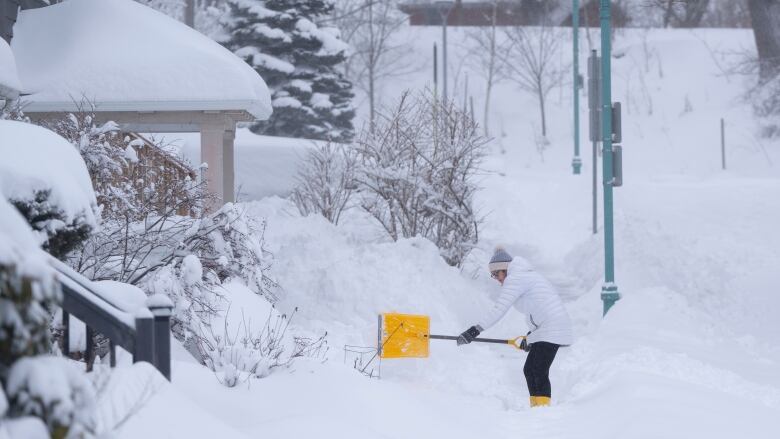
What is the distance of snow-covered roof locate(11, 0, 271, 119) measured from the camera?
1012 centimetres

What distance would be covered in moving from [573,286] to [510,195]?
34.3 feet

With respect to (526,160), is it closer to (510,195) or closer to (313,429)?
(510,195)

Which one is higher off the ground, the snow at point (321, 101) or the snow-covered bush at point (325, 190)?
the snow at point (321, 101)

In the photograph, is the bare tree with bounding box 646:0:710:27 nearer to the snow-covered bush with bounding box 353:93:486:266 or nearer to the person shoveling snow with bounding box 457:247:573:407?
the snow-covered bush with bounding box 353:93:486:266

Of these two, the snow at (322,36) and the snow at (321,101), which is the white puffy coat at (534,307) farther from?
the snow at (321,101)

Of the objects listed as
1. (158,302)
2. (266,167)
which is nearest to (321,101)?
(266,167)

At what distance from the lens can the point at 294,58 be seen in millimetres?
31469

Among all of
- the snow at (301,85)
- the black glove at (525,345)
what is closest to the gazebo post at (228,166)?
the black glove at (525,345)

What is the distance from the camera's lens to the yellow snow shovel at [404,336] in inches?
351

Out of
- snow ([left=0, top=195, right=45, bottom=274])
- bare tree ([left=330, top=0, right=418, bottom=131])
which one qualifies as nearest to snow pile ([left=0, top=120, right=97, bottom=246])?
snow ([left=0, top=195, right=45, bottom=274])

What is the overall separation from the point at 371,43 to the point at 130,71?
30.8 metres

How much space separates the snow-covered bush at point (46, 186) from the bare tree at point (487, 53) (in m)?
37.5

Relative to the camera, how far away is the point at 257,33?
2981cm

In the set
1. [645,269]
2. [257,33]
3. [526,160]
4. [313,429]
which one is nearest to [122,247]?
[313,429]
